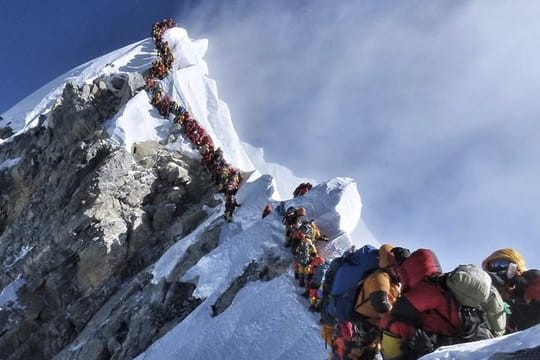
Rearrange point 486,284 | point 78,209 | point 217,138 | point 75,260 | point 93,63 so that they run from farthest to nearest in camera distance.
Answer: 1. point 93,63
2. point 217,138
3. point 78,209
4. point 75,260
5. point 486,284

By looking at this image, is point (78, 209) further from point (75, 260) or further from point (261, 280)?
point (261, 280)

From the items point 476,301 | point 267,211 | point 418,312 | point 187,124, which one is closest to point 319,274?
point 418,312

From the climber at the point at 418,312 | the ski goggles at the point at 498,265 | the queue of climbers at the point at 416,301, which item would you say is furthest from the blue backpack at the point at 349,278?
the ski goggles at the point at 498,265

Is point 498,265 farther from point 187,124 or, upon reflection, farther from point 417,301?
point 187,124

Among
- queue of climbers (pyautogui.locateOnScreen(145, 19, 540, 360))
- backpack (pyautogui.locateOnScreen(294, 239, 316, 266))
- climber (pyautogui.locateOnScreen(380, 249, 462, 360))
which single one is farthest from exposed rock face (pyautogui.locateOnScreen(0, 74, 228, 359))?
climber (pyautogui.locateOnScreen(380, 249, 462, 360))

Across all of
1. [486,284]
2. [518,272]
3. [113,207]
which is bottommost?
[486,284]

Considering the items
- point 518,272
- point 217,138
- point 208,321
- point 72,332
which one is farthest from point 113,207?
point 518,272

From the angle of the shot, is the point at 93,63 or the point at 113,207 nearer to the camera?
Answer: the point at 113,207

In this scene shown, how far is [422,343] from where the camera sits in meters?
5.51

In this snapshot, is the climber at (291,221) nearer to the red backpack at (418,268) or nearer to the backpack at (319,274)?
the backpack at (319,274)

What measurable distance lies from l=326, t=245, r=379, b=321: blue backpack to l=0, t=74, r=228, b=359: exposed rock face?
379 inches

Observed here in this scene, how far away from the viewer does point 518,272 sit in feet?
23.1

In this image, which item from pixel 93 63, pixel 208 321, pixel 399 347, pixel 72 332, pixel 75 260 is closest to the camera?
pixel 399 347

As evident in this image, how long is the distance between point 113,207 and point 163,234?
3010 mm
